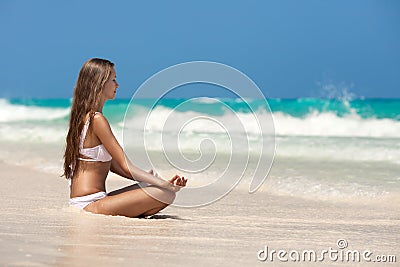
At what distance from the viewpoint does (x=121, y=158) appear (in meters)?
4.79

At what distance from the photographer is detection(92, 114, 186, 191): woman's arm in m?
4.71

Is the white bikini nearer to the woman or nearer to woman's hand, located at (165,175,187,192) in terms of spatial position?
the woman

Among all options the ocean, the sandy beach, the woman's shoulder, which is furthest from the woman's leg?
the ocean

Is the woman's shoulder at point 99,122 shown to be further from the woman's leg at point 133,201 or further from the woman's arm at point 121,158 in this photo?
the woman's leg at point 133,201

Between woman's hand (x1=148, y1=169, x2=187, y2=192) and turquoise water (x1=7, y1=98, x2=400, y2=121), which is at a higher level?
turquoise water (x1=7, y1=98, x2=400, y2=121)

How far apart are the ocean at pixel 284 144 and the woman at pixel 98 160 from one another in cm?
330

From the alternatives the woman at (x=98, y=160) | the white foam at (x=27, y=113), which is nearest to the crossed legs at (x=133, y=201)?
the woman at (x=98, y=160)

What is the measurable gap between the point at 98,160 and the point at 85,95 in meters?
0.51

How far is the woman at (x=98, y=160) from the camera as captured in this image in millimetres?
4789

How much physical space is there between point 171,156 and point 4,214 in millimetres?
7566

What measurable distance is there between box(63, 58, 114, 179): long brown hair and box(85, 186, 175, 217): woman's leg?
1.35 ft

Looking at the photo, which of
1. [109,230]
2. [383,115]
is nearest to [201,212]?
[109,230]

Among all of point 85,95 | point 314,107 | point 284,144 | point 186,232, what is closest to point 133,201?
point 186,232

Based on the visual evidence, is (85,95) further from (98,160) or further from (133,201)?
(133,201)
